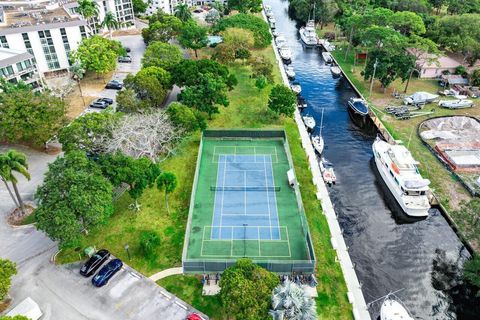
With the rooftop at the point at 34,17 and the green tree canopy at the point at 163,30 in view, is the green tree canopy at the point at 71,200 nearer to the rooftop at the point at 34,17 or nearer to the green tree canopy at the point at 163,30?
the rooftop at the point at 34,17

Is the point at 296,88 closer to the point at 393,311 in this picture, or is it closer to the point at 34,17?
the point at 393,311

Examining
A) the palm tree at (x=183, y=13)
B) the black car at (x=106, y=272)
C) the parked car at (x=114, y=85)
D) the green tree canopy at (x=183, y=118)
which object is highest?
the palm tree at (x=183, y=13)

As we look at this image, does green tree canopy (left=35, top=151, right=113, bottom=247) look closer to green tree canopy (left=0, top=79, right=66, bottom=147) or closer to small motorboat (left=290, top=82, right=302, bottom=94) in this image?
green tree canopy (left=0, top=79, right=66, bottom=147)

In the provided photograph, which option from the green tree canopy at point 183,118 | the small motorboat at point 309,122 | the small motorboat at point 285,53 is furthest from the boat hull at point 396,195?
the small motorboat at point 285,53

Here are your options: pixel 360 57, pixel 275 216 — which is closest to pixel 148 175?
pixel 275 216

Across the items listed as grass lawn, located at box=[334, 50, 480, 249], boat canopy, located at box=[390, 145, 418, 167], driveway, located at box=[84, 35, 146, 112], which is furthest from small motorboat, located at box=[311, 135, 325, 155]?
driveway, located at box=[84, 35, 146, 112]

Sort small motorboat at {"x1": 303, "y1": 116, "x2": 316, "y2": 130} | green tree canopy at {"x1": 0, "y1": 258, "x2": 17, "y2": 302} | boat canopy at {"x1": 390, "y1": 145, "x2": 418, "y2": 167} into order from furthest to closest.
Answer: small motorboat at {"x1": 303, "y1": 116, "x2": 316, "y2": 130} → boat canopy at {"x1": 390, "y1": 145, "x2": 418, "y2": 167} → green tree canopy at {"x1": 0, "y1": 258, "x2": 17, "y2": 302}

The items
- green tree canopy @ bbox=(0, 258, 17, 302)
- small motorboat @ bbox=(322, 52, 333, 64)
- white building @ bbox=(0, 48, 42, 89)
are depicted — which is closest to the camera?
green tree canopy @ bbox=(0, 258, 17, 302)
